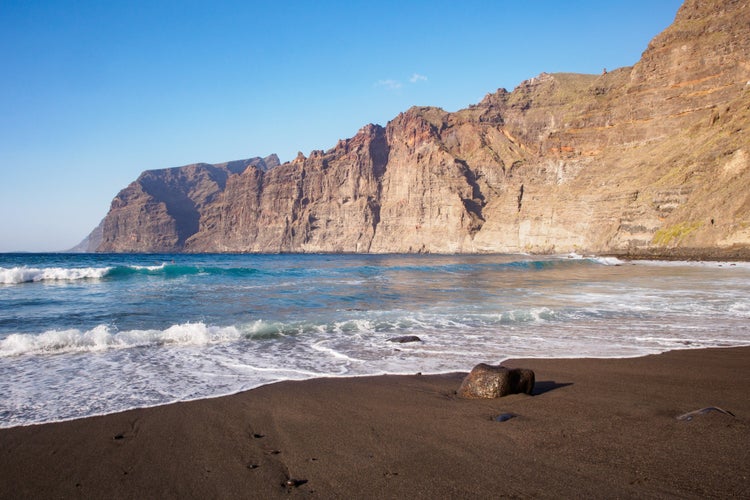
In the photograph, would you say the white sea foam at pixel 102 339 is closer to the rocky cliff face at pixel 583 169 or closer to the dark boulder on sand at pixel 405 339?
the dark boulder on sand at pixel 405 339

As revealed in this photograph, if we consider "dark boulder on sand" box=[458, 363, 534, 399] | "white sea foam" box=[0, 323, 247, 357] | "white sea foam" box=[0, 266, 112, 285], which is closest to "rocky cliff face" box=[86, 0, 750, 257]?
"dark boulder on sand" box=[458, 363, 534, 399]

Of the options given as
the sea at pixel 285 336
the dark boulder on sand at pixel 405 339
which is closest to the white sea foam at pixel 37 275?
the sea at pixel 285 336

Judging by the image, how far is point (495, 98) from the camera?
188 meters

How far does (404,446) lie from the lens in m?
4.07

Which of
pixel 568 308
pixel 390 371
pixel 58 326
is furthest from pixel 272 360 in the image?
pixel 568 308

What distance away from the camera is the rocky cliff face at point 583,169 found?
5394 centimetres

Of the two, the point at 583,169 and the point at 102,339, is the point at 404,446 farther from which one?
the point at 583,169

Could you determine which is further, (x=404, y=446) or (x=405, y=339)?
(x=405, y=339)

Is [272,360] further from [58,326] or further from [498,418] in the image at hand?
[58,326]

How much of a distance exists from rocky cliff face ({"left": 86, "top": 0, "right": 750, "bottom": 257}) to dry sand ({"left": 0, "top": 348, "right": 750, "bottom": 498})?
4775 centimetres

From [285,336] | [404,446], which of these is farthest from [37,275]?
[404,446]

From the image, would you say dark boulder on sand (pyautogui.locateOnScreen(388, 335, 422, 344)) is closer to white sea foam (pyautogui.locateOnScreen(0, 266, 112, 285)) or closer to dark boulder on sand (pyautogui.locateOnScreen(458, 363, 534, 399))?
dark boulder on sand (pyautogui.locateOnScreen(458, 363, 534, 399))

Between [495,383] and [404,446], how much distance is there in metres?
1.92

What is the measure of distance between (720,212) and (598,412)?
54564 millimetres
